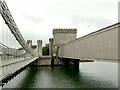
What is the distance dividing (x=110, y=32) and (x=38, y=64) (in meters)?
41.1

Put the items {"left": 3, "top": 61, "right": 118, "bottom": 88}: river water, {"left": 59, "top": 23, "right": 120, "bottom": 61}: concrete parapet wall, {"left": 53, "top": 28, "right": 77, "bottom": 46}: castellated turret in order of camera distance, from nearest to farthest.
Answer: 1. {"left": 59, "top": 23, "right": 120, "bottom": 61}: concrete parapet wall
2. {"left": 3, "top": 61, "right": 118, "bottom": 88}: river water
3. {"left": 53, "top": 28, "right": 77, "bottom": 46}: castellated turret

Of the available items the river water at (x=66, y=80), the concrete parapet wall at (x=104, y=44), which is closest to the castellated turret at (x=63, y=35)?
the river water at (x=66, y=80)

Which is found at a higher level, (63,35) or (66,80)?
(63,35)

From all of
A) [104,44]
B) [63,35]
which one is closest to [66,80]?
[104,44]

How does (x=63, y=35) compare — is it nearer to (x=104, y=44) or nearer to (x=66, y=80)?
(x=66, y=80)

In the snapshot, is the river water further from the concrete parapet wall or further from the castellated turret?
the castellated turret

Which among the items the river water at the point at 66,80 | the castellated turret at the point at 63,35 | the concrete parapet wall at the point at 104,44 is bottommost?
the river water at the point at 66,80

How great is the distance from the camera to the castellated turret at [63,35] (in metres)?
69.6

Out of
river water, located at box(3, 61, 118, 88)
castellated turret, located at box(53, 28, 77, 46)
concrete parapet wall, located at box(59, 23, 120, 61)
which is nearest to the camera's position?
concrete parapet wall, located at box(59, 23, 120, 61)

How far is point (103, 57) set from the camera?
66.8 ft

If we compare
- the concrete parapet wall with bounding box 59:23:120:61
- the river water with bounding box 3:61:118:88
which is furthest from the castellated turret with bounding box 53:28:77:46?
the concrete parapet wall with bounding box 59:23:120:61

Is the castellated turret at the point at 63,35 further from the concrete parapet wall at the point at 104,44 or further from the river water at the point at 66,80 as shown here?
the concrete parapet wall at the point at 104,44

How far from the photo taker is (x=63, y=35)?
70688mm

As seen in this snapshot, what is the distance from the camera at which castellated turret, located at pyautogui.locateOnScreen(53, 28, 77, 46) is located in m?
69.6
